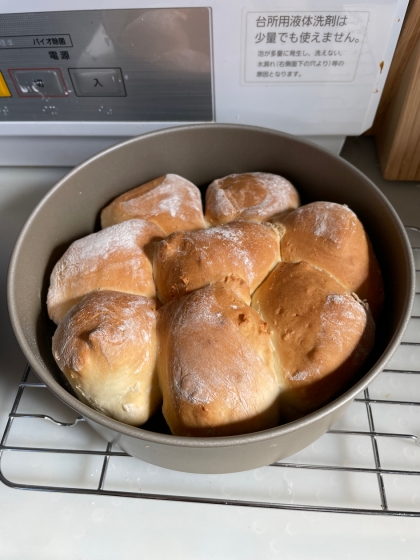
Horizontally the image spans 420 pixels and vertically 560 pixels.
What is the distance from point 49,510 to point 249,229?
0.52 meters

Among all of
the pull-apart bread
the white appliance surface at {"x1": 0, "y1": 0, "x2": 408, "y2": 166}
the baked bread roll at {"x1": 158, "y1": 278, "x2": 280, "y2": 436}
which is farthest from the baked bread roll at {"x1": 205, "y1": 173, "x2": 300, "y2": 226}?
the baked bread roll at {"x1": 158, "y1": 278, "x2": 280, "y2": 436}

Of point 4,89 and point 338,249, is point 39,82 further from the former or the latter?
point 338,249

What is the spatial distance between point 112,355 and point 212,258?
0.20 meters

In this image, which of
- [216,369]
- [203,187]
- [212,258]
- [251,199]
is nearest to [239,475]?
[216,369]

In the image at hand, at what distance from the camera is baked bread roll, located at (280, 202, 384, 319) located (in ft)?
2.21

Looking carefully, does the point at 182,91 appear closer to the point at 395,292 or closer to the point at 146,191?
the point at 146,191

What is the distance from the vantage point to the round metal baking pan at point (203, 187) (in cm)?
51

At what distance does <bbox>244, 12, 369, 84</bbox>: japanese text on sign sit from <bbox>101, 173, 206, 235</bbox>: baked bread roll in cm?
22

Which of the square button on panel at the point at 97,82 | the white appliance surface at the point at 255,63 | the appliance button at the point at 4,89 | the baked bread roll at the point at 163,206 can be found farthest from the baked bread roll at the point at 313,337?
the appliance button at the point at 4,89

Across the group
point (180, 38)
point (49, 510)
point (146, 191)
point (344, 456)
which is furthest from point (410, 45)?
point (49, 510)

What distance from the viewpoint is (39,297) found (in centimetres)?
73

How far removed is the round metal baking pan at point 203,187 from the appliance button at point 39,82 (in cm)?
14

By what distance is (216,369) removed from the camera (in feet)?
1.78

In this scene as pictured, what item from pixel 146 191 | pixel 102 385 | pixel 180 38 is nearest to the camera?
pixel 102 385
